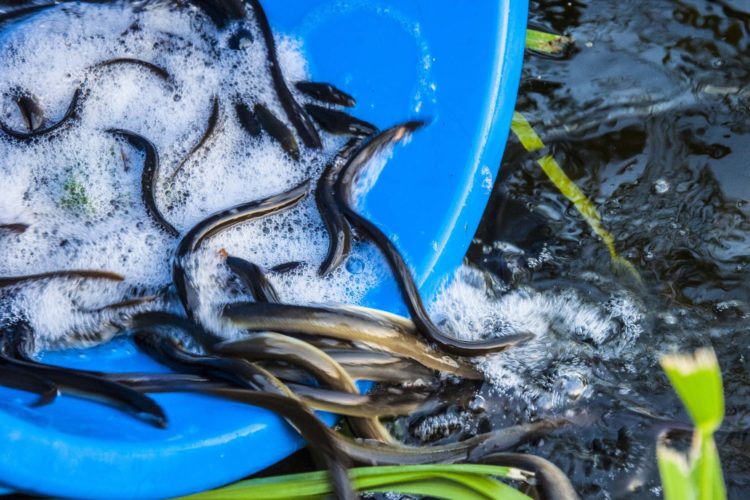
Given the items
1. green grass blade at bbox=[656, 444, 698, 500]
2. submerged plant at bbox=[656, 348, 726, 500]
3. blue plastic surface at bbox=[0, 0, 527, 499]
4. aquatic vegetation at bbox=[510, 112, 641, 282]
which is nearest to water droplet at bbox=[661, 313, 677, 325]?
aquatic vegetation at bbox=[510, 112, 641, 282]

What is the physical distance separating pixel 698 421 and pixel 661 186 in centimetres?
110

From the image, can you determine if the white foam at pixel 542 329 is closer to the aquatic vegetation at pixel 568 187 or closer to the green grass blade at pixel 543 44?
the aquatic vegetation at pixel 568 187

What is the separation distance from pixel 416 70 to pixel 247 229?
1.75 feet

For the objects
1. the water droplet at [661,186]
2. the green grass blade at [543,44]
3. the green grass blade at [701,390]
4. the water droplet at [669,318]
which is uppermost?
the green grass blade at [543,44]

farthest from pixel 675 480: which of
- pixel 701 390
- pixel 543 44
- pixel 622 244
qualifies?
pixel 543 44

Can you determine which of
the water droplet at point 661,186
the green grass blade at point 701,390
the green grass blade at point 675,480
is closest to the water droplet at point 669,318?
the water droplet at point 661,186

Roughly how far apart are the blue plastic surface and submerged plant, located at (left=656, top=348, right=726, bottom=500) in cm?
66

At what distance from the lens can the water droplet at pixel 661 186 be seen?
1867mm

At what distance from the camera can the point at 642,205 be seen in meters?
1.86

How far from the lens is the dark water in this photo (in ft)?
5.19

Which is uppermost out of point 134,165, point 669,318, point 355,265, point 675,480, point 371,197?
point 134,165

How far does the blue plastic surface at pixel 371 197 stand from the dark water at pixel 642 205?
0.29 m

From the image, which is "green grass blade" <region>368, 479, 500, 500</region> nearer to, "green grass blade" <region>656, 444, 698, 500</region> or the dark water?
the dark water

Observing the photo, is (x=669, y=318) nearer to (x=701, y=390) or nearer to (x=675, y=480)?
(x=675, y=480)
